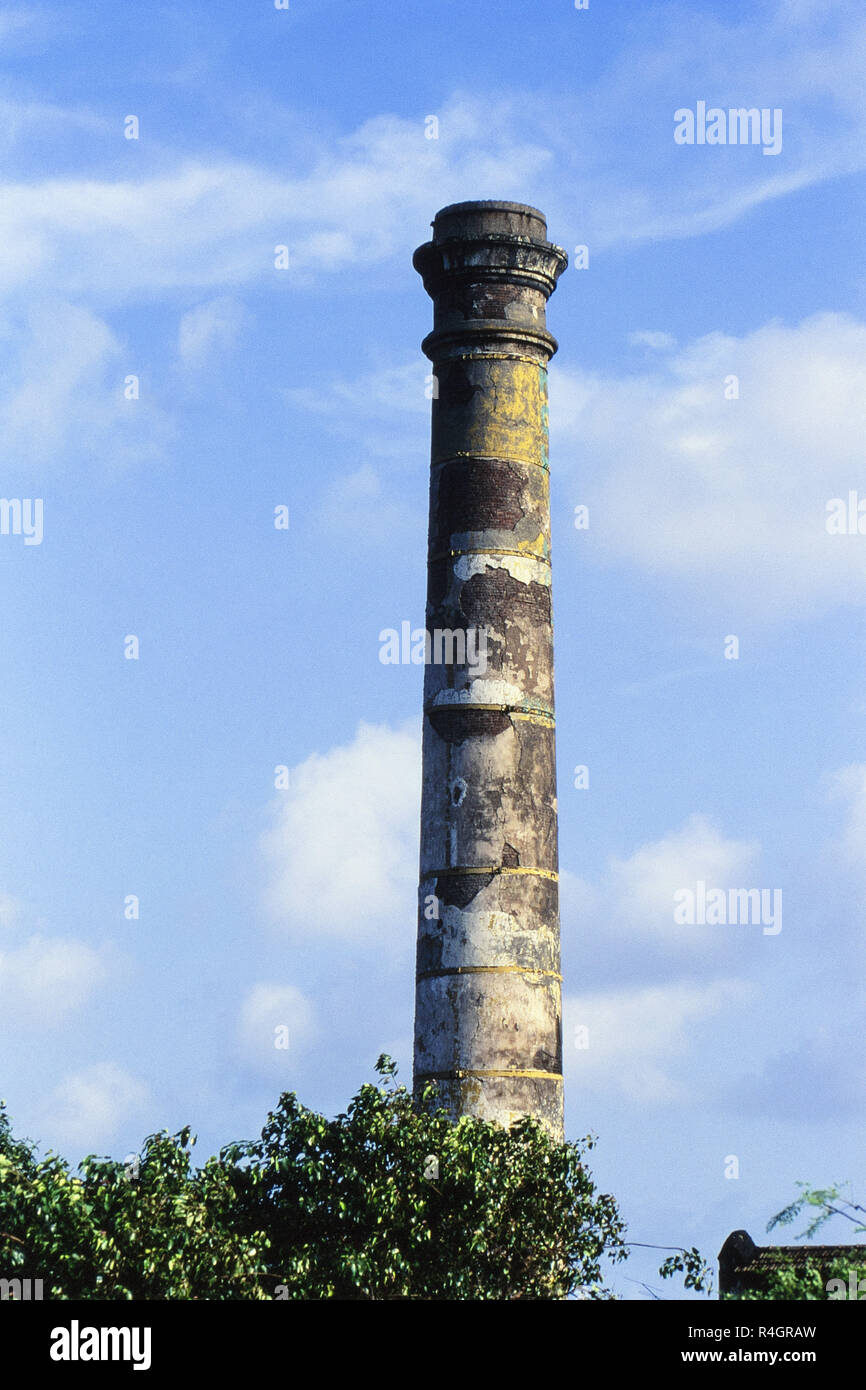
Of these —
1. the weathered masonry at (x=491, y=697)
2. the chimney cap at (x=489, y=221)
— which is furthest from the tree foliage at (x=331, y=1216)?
the chimney cap at (x=489, y=221)

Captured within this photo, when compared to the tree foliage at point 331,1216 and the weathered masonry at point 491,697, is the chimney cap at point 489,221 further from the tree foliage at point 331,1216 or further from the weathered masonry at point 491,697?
the tree foliage at point 331,1216

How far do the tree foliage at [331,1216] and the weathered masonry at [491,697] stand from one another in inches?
54.7

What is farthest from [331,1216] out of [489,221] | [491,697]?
[489,221]

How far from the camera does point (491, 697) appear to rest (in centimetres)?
2577

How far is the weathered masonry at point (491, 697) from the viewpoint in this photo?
24.9 meters

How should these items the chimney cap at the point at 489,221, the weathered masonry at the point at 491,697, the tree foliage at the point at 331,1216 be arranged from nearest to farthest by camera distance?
the tree foliage at the point at 331,1216
the weathered masonry at the point at 491,697
the chimney cap at the point at 489,221

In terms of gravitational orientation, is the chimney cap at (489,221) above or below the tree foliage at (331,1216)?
above

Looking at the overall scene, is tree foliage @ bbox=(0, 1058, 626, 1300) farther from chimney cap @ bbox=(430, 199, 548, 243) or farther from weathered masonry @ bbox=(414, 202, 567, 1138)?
chimney cap @ bbox=(430, 199, 548, 243)

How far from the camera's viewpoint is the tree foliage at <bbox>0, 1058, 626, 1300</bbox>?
2006 cm

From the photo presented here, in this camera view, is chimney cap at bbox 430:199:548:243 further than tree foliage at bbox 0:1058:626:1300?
Yes

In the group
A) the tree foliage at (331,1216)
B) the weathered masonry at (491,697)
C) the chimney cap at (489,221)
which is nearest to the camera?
the tree foliage at (331,1216)

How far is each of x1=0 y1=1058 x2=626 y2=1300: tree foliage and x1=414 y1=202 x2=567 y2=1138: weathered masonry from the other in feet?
4.56

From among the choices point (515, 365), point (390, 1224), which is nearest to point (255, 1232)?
point (390, 1224)

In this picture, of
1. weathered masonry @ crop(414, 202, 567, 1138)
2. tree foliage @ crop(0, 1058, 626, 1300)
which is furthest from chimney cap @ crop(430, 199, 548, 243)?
tree foliage @ crop(0, 1058, 626, 1300)
